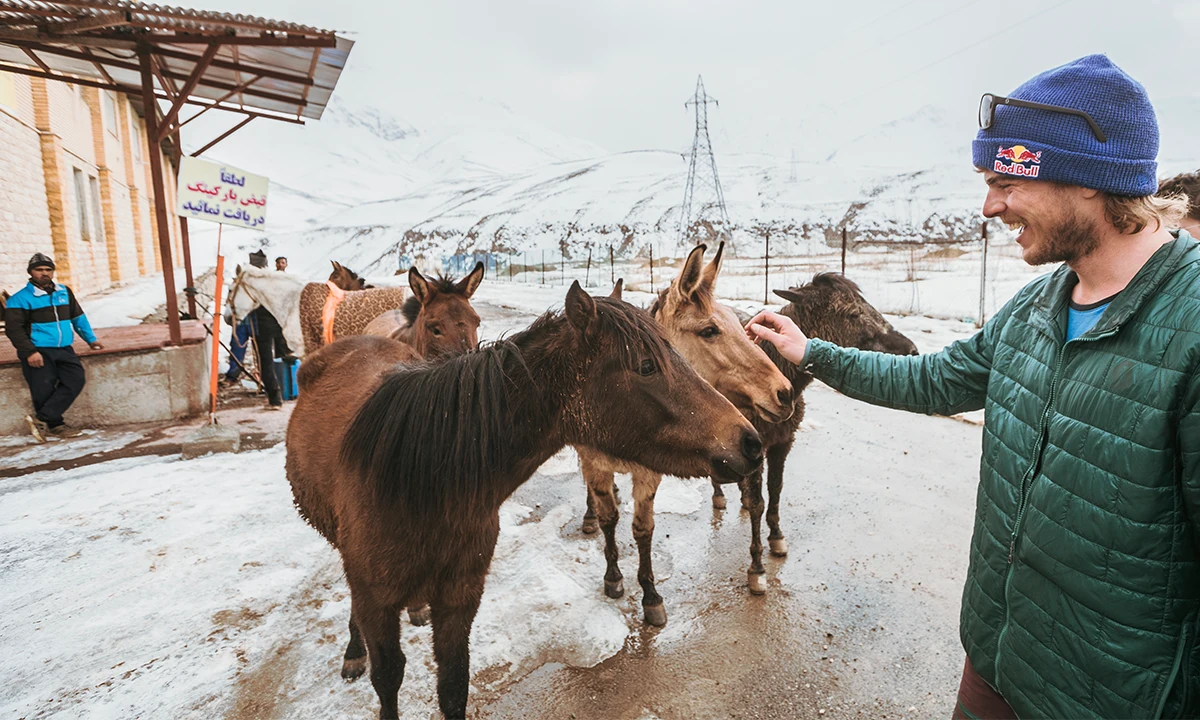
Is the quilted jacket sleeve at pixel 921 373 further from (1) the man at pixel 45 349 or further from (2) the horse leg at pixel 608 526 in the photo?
(1) the man at pixel 45 349

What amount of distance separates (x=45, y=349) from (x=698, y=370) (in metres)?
7.86

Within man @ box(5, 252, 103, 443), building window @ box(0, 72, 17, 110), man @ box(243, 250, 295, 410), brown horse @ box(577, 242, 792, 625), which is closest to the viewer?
brown horse @ box(577, 242, 792, 625)

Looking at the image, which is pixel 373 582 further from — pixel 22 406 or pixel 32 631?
pixel 22 406

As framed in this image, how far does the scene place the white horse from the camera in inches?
334

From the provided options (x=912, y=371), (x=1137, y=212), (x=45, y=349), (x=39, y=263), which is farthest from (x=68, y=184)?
(x=1137, y=212)

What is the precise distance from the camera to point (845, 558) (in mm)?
4305

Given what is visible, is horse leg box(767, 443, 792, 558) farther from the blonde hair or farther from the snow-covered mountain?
the snow-covered mountain

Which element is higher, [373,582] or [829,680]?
[373,582]

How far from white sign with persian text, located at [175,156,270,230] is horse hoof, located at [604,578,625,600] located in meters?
5.94

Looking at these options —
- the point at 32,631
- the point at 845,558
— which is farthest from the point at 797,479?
the point at 32,631

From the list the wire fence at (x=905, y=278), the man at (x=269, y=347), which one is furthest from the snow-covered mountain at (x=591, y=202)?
the man at (x=269, y=347)

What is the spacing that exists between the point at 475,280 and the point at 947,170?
91.2 meters

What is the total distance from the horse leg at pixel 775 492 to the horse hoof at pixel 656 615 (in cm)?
124

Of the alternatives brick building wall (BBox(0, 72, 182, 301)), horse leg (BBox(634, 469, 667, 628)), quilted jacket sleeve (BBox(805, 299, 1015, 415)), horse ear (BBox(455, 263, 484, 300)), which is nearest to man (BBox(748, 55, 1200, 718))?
quilted jacket sleeve (BBox(805, 299, 1015, 415))
